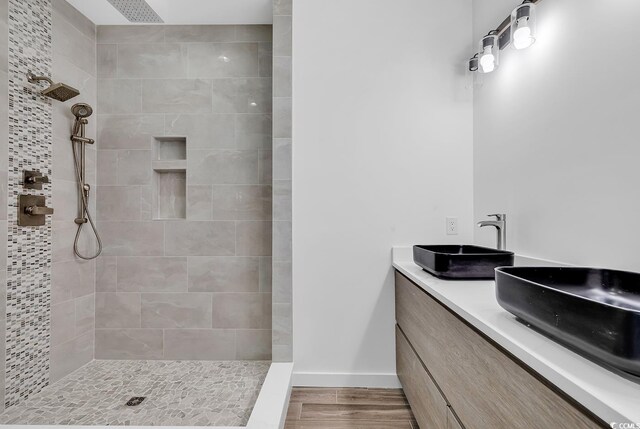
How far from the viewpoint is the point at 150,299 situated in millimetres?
2430

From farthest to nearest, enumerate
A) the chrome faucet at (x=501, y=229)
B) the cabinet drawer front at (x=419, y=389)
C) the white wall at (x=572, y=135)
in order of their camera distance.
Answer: the chrome faucet at (x=501, y=229) → the cabinet drawer front at (x=419, y=389) → the white wall at (x=572, y=135)

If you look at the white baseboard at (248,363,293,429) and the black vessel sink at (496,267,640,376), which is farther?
the white baseboard at (248,363,293,429)

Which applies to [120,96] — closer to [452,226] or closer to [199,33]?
[199,33]

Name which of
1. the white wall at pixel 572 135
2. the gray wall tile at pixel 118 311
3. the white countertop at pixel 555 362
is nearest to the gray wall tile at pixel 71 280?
the gray wall tile at pixel 118 311

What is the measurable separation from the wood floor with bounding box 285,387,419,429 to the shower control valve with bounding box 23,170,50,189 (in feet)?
6.43

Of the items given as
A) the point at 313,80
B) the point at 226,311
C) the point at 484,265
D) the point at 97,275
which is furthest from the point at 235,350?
the point at 313,80

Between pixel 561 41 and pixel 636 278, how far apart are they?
988mm

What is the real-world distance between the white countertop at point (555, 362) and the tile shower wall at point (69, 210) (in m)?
2.35

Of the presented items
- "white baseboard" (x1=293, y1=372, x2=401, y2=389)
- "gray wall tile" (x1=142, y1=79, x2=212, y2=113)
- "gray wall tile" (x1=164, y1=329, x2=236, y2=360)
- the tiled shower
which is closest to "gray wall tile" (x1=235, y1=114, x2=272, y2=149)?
the tiled shower

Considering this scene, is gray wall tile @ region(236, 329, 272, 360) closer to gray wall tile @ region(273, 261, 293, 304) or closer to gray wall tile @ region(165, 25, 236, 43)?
gray wall tile @ region(273, 261, 293, 304)

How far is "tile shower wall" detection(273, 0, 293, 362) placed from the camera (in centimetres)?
212

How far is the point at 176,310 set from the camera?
2430 millimetres

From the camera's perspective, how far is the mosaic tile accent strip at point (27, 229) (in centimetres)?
180

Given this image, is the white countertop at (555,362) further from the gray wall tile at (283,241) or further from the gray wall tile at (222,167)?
the gray wall tile at (222,167)
